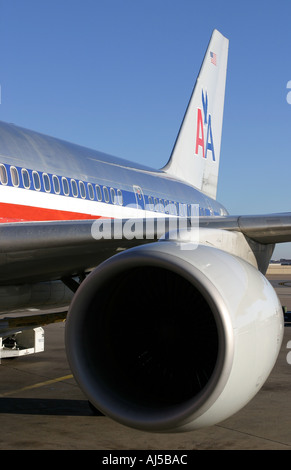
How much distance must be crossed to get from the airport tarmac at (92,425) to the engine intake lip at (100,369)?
4.54ft

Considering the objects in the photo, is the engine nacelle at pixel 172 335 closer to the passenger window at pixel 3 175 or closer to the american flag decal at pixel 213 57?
the passenger window at pixel 3 175

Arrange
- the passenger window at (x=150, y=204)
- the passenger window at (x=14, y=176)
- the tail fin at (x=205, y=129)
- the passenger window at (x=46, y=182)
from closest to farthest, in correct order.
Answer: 1. the passenger window at (x=14, y=176)
2. the passenger window at (x=46, y=182)
3. the passenger window at (x=150, y=204)
4. the tail fin at (x=205, y=129)

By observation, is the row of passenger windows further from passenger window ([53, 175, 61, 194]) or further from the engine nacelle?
the engine nacelle

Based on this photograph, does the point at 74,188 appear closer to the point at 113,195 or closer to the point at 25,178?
the point at 25,178

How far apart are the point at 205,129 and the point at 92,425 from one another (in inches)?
438

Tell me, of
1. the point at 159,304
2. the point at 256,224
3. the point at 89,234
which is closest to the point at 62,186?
the point at 89,234

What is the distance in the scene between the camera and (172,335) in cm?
441

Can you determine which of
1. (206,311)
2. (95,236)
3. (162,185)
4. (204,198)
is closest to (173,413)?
(206,311)

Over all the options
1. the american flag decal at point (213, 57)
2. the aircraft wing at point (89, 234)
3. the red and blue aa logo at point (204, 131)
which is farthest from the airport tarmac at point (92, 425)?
the american flag decal at point (213, 57)

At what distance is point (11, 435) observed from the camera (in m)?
5.47

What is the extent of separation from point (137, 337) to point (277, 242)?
1.76m

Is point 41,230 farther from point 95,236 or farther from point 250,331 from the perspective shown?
point 250,331

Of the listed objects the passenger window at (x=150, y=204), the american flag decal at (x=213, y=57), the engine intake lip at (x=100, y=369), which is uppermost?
the american flag decal at (x=213, y=57)

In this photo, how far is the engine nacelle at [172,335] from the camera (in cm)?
356
